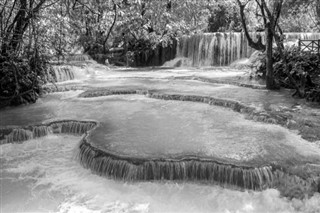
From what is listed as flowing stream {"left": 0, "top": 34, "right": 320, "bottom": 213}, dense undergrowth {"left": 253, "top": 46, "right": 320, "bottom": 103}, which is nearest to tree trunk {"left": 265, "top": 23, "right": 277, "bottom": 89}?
dense undergrowth {"left": 253, "top": 46, "right": 320, "bottom": 103}

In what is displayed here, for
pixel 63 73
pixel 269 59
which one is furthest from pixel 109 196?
pixel 63 73

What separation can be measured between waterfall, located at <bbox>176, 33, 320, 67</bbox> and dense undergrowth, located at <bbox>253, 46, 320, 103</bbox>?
22.9 feet

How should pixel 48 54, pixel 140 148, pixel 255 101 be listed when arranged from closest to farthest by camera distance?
pixel 140 148, pixel 255 101, pixel 48 54

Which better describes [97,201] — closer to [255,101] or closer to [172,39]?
[255,101]

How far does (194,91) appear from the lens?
9.85m

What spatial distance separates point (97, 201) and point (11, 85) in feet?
17.2

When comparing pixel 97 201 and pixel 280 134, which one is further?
pixel 280 134

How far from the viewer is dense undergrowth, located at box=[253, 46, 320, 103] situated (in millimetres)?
8538

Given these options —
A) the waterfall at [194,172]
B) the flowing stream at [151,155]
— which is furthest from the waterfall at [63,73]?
the waterfall at [194,172]

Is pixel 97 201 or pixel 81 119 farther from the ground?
pixel 81 119

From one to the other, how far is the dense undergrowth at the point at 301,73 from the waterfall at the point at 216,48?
6.97 m

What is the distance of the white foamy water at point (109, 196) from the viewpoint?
4.21 meters

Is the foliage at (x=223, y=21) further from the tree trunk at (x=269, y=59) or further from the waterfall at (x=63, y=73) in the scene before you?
the tree trunk at (x=269, y=59)

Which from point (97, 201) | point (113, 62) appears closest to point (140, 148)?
point (97, 201)
